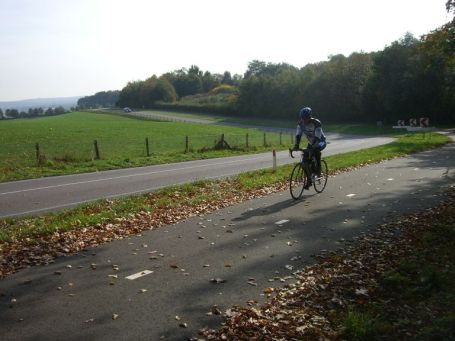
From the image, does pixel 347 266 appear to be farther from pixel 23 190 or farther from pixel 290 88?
pixel 290 88

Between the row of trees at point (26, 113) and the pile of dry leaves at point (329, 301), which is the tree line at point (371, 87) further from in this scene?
the row of trees at point (26, 113)

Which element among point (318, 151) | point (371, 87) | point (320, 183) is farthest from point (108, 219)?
point (371, 87)

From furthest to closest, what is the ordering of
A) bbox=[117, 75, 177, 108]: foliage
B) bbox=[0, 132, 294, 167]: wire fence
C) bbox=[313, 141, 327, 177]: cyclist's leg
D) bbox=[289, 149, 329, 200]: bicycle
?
1. bbox=[117, 75, 177, 108]: foliage
2. bbox=[0, 132, 294, 167]: wire fence
3. bbox=[289, 149, 329, 200]: bicycle
4. bbox=[313, 141, 327, 177]: cyclist's leg

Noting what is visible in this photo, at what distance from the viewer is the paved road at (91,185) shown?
13.3 m

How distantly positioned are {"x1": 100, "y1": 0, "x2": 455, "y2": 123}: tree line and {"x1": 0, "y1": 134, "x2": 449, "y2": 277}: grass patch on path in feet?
81.0

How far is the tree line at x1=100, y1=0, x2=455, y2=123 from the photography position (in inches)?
2246

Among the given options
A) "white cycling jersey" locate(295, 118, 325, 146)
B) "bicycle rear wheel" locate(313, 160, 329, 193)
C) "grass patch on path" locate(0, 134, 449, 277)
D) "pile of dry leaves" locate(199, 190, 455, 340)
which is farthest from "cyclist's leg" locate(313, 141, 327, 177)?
"pile of dry leaves" locate(199, 190, 455, 340)

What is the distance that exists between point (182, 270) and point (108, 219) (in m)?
3.71

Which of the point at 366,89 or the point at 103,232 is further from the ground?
the point at 366,89

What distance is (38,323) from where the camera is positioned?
5.08 m

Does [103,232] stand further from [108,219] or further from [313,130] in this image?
[313,130]

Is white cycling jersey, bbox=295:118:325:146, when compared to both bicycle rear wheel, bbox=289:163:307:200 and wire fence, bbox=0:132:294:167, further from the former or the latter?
wire fence, bbox=0:132:294:167

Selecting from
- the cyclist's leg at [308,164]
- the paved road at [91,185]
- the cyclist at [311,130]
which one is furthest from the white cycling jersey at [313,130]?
the paved road at [91,185]

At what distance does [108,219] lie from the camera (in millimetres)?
9922
